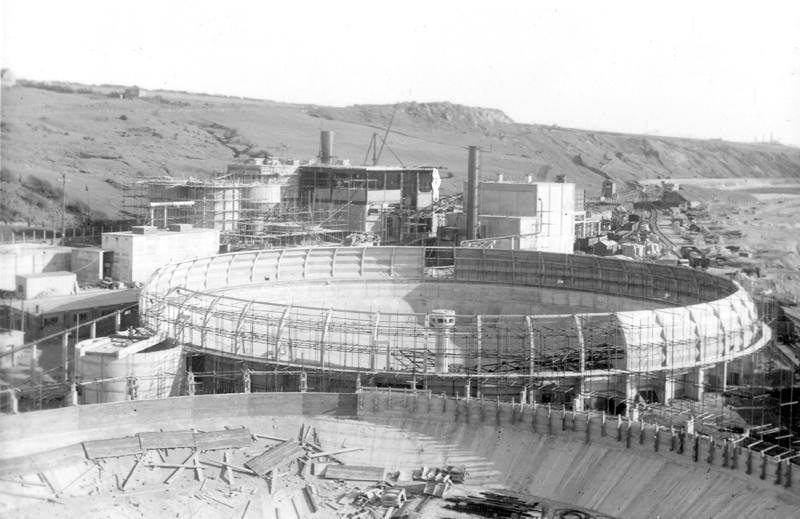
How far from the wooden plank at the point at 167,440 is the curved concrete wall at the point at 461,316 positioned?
817cm

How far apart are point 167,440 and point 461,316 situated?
13805 mm

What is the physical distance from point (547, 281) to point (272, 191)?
79.2 feet

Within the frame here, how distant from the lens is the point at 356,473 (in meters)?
35.0

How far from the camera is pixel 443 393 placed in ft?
134

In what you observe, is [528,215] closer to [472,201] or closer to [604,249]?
[472,201]

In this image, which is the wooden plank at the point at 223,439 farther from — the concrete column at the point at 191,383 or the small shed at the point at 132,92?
the small shed at the point at 132,92

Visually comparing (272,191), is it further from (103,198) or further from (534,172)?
(534,172)

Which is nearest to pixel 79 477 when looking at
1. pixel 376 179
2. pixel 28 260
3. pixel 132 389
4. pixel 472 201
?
pixel 132 389

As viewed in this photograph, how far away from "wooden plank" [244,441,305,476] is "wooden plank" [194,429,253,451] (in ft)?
2.98

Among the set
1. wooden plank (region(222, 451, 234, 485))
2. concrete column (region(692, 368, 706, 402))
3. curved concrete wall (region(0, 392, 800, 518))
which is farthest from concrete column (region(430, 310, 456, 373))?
wooden plank (region(222, 451, 234, 485))

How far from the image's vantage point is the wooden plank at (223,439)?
35.6m

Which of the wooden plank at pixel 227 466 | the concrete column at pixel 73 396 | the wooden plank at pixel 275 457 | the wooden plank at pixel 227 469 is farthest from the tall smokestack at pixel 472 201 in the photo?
the wooden plank at pixel 227 466

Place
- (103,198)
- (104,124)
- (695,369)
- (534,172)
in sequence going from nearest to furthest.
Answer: (695,369) < (103,198) < (104,124) < (534,172)

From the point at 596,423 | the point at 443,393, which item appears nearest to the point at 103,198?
the point at 443,393
